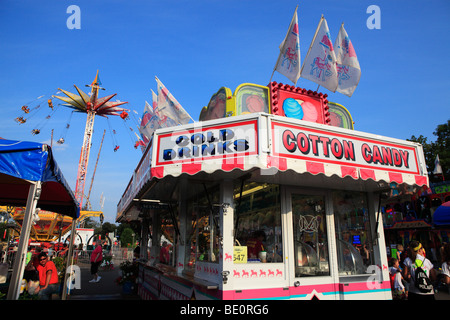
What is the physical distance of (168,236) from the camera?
8.22 metres

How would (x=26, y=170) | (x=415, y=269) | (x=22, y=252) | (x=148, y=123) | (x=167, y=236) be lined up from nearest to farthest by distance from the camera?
(x=22, y=252) < (x=26, y=170) < (x=415, y=269) < (x=167, y=236) < (x=148, y=123)

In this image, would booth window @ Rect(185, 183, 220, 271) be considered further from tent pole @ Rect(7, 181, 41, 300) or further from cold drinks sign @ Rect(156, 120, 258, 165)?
tent pole @ Rect(7, 181, 41, 300)

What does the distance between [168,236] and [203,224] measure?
112 inches

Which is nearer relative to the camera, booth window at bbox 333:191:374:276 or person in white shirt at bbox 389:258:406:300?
booth window at bbox 333:191:374:276

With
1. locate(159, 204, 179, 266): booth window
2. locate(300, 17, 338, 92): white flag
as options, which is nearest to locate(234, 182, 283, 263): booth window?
locate(159, 204, 179, 266): booth window

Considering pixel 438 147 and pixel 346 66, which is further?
pixel 438 147

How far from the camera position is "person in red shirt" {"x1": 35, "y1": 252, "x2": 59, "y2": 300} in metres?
6.21

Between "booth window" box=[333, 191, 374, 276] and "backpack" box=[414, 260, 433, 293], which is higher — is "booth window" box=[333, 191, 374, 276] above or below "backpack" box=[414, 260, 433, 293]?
above

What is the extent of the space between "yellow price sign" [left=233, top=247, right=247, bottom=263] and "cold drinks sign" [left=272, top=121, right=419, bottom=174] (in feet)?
5.61

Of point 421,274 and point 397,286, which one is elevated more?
point 421,274

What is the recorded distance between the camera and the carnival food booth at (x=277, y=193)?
4.39 meters

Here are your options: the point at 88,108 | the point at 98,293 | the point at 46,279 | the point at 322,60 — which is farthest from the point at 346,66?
the point at 88,108

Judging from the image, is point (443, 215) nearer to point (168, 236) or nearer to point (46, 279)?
point (168, 236)

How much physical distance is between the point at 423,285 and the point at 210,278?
12.2ft
